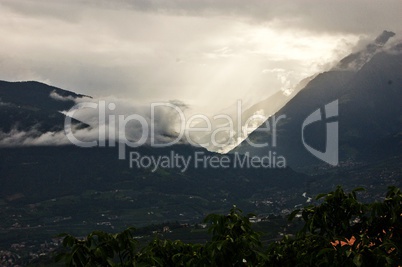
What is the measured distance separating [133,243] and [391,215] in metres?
12.1

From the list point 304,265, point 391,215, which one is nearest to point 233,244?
point 304,265

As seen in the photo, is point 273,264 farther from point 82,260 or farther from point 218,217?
point 82,260

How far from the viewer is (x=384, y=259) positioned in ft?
85.4

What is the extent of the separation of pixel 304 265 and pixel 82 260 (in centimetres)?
996

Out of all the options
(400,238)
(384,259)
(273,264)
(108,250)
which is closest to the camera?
(384,259)

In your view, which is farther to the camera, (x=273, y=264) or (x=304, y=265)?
(x=273, y=264)

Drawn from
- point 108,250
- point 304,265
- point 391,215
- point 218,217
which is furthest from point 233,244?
point 391,215

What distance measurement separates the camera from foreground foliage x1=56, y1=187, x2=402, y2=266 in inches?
1058

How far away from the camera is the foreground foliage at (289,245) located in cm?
2688

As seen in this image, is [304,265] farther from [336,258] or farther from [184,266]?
[184,266]

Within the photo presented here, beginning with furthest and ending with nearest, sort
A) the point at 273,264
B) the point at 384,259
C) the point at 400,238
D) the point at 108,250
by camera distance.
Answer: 1. the point at 273,264
2. the point at 400,238
3. the point at 108,250
4. the point at 384,259

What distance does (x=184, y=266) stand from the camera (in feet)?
97.7

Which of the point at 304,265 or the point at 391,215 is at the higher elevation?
the point at 391,215

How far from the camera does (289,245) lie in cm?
3259
